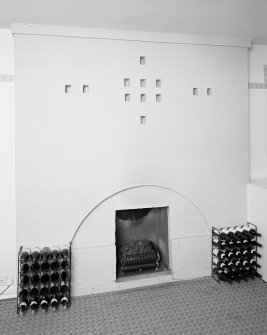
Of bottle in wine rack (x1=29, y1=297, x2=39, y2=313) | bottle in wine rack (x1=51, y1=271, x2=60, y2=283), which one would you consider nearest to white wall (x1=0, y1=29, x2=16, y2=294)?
bottle in wine rack (x1=29, y1=297, x2=39, y2=313)

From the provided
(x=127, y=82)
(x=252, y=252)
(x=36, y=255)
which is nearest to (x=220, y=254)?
(x=252, y=252)

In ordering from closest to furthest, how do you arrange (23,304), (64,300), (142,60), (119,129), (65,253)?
1. (23,304)
2. (64,300)
3. (65,253)
4. (119,129)
5. (142,60)

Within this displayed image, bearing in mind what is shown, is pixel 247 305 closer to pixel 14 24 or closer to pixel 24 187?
pixel 24 187

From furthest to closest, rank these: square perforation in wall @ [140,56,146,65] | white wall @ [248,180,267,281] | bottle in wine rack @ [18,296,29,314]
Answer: white wall @ [248,180,267,281]
square perforation in wall @ [140,56,146,65]
bottle in wine rack @ [18,296,29,314]

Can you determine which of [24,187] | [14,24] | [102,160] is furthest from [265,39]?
[24,187]

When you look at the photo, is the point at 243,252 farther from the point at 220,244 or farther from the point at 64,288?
the point at 64,288

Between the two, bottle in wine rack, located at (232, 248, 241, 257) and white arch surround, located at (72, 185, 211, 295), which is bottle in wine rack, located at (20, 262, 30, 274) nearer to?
white arch surround, located at (72, 185, 211, 295)

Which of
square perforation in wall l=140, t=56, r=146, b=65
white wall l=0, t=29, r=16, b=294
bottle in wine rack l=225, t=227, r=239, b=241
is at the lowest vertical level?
bottle in wine rack l=225, t=227, r=239, b=241

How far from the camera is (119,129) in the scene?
14.1 ft

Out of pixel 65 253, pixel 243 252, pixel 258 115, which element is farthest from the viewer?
pixel 258 115

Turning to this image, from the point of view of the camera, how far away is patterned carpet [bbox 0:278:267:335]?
3.49 meters

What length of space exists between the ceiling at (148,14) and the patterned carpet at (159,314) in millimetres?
3679

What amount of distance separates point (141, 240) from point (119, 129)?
1.82 m

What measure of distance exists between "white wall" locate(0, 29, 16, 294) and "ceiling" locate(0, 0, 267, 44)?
41 cm
